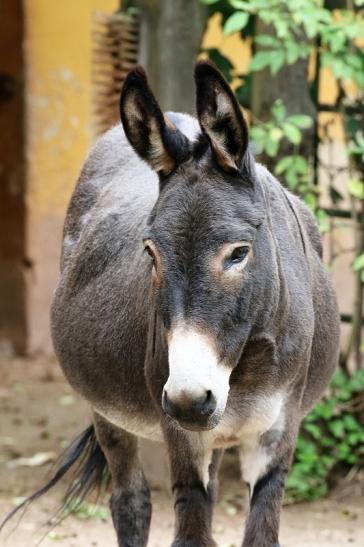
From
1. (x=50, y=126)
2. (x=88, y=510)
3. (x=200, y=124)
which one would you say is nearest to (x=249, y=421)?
(x=200, y=124)

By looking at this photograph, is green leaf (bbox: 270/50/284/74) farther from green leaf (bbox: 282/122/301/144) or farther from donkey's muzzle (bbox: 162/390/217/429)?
donkey's muzzle (bbox: 162/390/217/429)

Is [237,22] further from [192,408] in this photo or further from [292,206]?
[192,408]

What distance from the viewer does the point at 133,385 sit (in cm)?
417

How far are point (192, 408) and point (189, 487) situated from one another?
2.48 feet

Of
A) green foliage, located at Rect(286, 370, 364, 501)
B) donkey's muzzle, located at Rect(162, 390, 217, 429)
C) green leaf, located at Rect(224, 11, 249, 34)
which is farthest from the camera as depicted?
green foliage, located at Rect(286, 370, 364, 501)

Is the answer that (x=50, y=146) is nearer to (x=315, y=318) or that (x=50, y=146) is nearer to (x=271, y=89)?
(x=271, y=89)

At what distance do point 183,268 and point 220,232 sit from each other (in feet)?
0.48

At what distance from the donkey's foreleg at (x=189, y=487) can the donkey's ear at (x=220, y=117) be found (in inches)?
36.6

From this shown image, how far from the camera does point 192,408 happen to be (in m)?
3.04

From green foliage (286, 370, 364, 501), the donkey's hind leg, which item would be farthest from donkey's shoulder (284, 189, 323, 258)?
green foliage (286, 370, 364, 501)

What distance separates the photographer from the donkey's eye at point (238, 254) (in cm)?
320

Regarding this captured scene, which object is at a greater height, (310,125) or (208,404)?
(208,404)

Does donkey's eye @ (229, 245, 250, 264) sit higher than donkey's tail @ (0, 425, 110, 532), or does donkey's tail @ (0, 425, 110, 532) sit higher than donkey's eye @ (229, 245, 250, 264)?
donkey's eye @ (229, 245, 250, 264)

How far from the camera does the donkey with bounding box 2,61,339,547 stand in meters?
3.14
